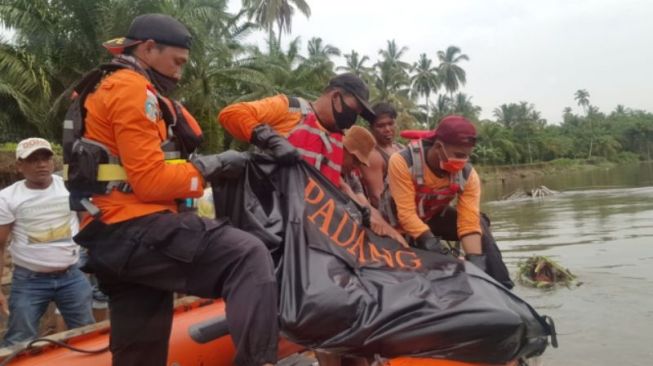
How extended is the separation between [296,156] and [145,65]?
0.77 meters

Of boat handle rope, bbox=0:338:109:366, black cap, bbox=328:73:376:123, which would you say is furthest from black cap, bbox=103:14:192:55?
boat handle rope, bbox=0:338:109:366

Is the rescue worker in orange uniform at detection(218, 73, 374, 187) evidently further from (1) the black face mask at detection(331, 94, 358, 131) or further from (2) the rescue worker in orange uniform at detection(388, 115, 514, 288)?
(2) the rescue worker in orange uniform at detection(388, 115, 514, 288)

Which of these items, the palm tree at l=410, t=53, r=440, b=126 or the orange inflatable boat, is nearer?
the orange inflatable boat

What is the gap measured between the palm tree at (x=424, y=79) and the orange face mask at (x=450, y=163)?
57112mm

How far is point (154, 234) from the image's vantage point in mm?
1928

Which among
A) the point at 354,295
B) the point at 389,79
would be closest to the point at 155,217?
the point at 354,295

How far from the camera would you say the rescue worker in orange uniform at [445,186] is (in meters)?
3.42

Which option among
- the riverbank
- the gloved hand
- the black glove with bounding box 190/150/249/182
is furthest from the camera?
the riverbank

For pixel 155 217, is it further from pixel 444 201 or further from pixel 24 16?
pixel 24 16

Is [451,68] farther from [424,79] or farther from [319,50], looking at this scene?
[319,50]

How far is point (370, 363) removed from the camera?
7.46 feet

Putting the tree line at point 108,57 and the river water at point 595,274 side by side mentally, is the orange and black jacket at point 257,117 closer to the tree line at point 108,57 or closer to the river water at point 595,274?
the river water at point 595,274

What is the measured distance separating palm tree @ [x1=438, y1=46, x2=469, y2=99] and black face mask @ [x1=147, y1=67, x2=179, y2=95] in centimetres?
6375

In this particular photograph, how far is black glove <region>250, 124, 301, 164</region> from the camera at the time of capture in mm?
2584
